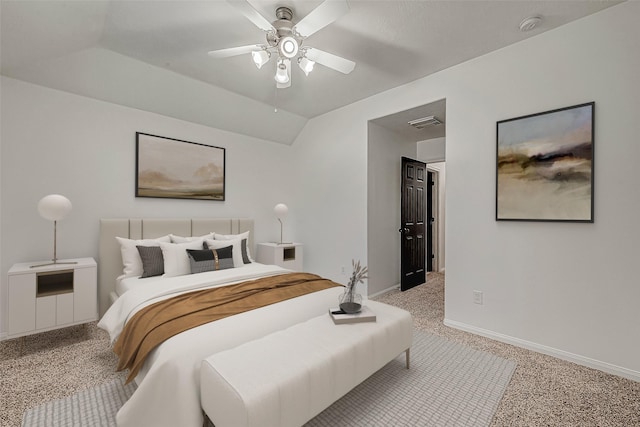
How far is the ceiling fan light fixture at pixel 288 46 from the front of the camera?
2010 millimetres

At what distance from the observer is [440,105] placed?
3.28 metres

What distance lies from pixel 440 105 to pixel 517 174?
4.03ft

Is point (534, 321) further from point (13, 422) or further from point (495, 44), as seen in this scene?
point (13, 422)

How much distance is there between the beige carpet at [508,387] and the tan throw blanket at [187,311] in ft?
1.71

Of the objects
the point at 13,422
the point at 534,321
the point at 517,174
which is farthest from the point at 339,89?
the point at 13,422

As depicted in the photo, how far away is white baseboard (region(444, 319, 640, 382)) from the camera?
6.87 ft

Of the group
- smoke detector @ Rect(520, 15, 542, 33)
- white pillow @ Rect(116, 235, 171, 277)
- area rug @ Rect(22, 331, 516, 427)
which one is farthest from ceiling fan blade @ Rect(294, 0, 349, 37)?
white pillow @ Rect(116, 235, 171, 277)

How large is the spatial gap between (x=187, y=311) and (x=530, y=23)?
3.52 m

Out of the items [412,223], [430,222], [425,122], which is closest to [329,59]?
[425,122]

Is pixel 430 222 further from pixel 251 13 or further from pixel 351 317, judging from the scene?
pixel 251 13

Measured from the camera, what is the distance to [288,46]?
2.04 m

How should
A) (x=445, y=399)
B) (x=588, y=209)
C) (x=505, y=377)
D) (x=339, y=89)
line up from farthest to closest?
(x=339, y=89)
(x=588, y=209)
(x=505, y=377)
(x=445, y=399)

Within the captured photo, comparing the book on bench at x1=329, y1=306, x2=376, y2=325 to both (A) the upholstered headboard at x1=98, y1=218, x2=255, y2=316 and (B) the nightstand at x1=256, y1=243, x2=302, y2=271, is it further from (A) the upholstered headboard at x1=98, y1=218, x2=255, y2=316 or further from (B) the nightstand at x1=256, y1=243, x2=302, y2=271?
(A) the upholstered headboard at x1=98, y1=218, x2=255, y2=316

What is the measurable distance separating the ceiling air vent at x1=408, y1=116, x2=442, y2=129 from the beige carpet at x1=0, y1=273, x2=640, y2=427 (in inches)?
105
